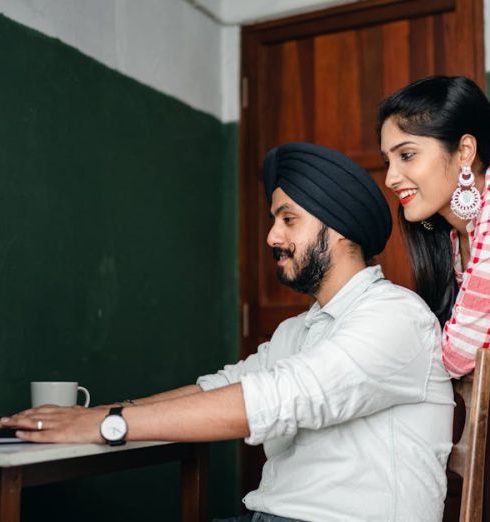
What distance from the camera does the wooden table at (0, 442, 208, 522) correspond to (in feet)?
4.02

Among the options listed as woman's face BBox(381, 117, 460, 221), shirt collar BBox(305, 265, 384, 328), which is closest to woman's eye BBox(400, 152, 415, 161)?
woman's face BBox(381, 117, 460, 221)

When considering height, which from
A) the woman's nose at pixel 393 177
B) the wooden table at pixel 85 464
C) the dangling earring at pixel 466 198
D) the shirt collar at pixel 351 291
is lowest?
the wooden table at pixel 85 464

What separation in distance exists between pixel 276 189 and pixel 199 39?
1638mm

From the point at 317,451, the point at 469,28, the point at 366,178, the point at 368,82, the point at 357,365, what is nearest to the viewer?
the point at 357,365

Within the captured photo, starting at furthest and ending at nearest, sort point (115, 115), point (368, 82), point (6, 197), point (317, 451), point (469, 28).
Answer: point (368, 82)
point (469, 28)
point (115, 115)
point (6, 197)
point (317, 451)

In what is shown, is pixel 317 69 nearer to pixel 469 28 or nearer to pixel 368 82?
pixel 368 82

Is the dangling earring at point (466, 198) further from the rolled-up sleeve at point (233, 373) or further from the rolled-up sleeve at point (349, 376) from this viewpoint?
the rolled-up sleeve at point (233, 373)

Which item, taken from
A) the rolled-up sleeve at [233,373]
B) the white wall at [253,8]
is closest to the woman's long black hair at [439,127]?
the rolled-up sleeve at [233,373]

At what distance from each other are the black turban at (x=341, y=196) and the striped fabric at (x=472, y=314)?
21cm

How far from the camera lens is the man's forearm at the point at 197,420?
4.47 feet

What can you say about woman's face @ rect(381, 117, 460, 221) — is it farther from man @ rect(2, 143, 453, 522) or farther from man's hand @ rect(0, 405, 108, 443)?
man's hand @ rect(0, 405, 108, 443)

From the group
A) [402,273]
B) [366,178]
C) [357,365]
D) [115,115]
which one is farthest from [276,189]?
[402,273]

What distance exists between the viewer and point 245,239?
3281mm

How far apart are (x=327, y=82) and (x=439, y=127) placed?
56.3 inches
